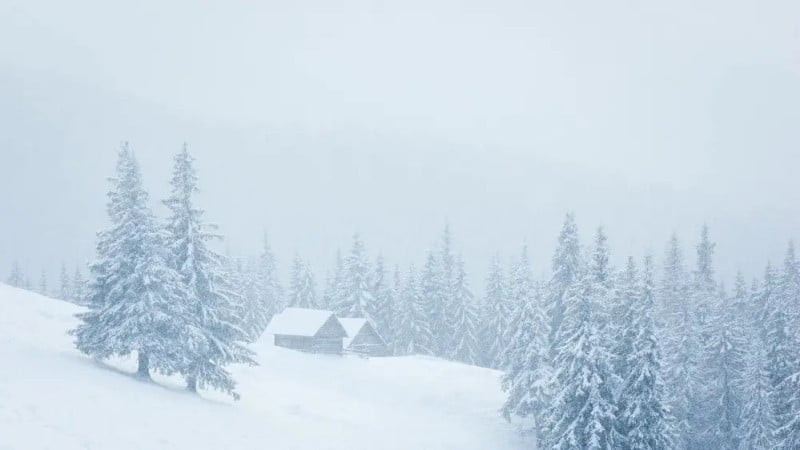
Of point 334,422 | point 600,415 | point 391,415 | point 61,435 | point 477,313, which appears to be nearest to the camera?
point 61,435

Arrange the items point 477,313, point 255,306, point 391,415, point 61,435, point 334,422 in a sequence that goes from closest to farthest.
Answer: point 61,435
point 334,422
point 391,415
point 477,313
point 255,306

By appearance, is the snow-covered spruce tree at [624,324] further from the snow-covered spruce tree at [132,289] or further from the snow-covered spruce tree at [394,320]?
the snow-covered spruce tree at [394,320]

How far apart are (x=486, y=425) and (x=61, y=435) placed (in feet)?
112

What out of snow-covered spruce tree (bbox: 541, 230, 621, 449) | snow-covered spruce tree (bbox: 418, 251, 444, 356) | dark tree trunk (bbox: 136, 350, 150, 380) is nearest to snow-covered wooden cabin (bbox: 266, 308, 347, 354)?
snow-covered spruce tree (bbox: 418, 251, 444, 356)

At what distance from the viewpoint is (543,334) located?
153 ft

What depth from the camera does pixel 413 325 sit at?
78.7 m

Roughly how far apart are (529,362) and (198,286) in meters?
23.9

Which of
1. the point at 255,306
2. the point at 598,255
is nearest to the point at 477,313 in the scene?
the point at 255,306

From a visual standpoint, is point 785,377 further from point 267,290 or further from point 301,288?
point 267,290

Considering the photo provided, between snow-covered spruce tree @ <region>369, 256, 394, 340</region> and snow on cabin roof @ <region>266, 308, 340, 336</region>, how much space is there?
44.4ft

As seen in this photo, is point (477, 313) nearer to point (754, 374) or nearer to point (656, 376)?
point (754, 374)

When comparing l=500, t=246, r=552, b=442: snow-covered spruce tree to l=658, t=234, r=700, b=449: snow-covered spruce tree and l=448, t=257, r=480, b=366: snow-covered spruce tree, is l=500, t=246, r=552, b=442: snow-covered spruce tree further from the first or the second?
l=448, t=257, r=480, b=366: snow-covered spruce tree

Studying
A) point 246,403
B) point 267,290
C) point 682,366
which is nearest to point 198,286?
point 246,403

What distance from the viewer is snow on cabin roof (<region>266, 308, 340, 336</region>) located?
69562 millimetres
